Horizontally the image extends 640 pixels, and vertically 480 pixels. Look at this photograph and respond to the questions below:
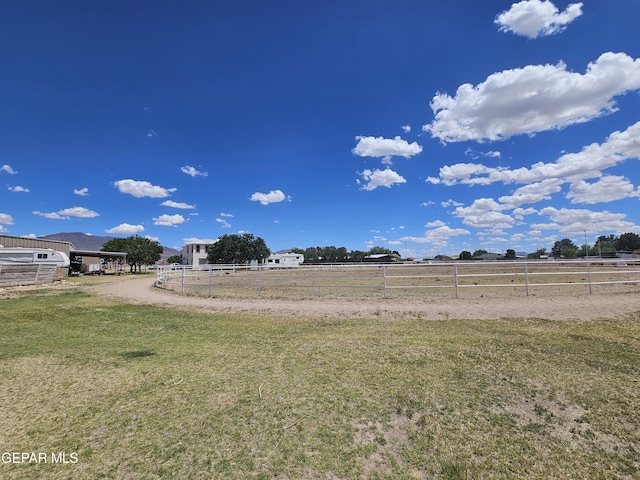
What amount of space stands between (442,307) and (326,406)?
23.6 ft

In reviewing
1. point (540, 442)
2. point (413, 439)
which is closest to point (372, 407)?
point (413, 439)

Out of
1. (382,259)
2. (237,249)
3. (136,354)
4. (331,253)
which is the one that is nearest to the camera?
(136,354)

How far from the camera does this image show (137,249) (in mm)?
48938

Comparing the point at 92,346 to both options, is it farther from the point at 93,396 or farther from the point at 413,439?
the point at 413,439

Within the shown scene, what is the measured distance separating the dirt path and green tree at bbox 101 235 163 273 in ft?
139

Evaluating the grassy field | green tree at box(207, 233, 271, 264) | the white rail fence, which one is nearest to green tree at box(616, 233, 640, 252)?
the white rail fence

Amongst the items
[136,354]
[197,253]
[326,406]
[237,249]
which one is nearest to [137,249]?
[237,249]

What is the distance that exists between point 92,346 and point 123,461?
4013 millimetres

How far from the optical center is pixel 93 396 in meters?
3.48

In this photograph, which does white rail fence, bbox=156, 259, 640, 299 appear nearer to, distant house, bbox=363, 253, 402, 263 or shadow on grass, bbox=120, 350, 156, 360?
shadow on grass, bbox=120, 350, 156, 360

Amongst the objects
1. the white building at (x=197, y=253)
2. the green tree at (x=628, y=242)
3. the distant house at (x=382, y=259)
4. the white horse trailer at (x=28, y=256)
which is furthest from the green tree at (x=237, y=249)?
the green tree at (x=628, y=242)

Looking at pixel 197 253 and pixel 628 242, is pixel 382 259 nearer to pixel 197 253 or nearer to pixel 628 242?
pixel 197 253

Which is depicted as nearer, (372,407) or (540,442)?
(540,442)

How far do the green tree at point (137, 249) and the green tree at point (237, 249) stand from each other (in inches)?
383
